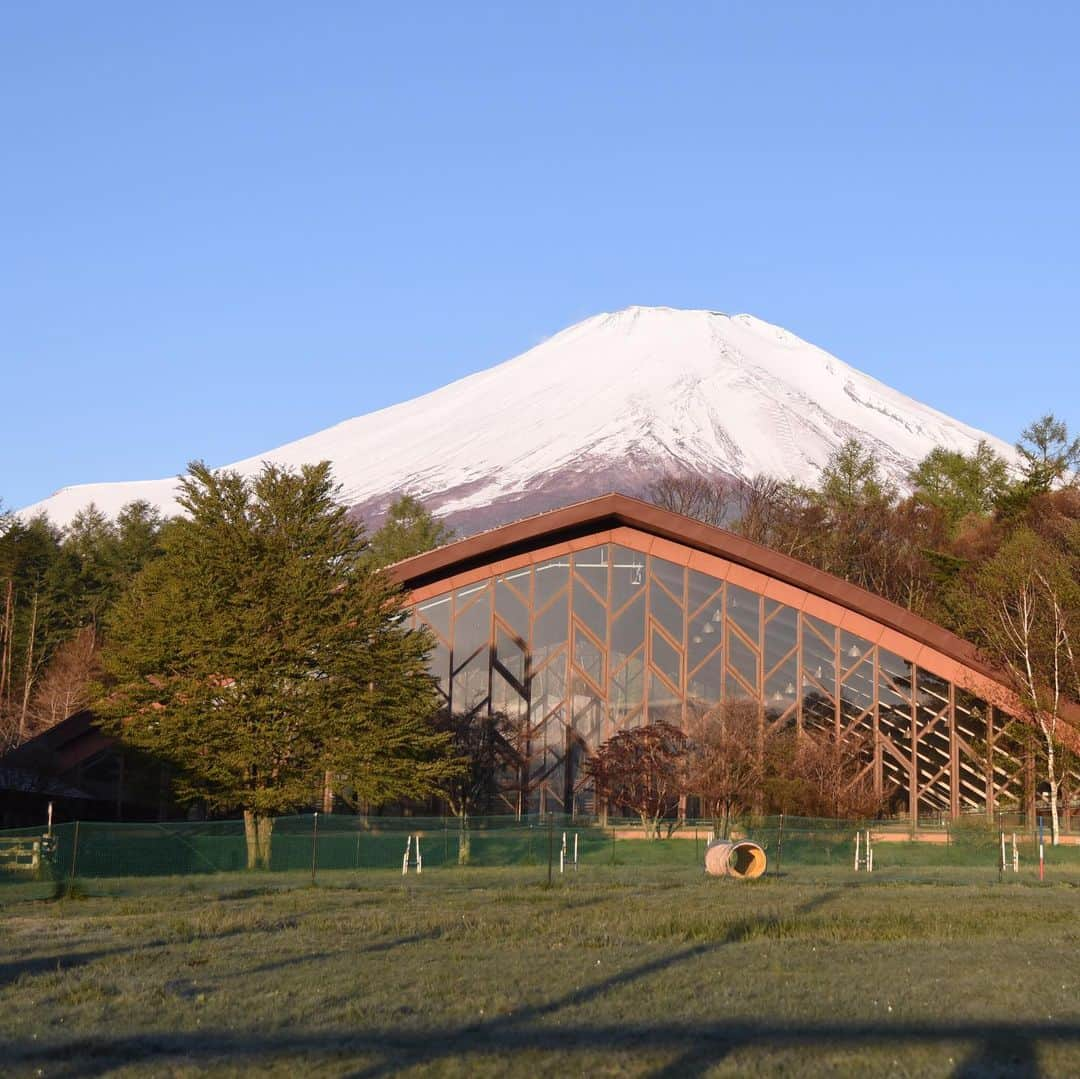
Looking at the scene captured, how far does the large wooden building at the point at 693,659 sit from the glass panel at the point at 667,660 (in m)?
0.05

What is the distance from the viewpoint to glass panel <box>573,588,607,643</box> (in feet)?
158

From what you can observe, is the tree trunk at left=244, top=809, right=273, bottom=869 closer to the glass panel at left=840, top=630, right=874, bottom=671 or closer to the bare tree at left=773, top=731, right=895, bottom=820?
the bare tree at left=773, top=731, right=895, bottom=820

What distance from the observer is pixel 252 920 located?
2061 cm

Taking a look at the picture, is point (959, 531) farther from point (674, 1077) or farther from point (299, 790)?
point (674, 1077)

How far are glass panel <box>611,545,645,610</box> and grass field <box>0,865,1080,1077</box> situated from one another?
77.4 feet

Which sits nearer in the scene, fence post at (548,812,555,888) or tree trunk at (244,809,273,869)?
fence post at (548,812,555,888)

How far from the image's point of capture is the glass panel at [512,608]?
4859 centimetres

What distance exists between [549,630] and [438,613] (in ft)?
12.2

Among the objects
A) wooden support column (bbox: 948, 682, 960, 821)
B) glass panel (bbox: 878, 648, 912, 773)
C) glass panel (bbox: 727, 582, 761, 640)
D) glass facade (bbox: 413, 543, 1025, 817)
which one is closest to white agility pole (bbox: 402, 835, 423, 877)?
glass facade (bbox: 413, 543, 1025, 817)

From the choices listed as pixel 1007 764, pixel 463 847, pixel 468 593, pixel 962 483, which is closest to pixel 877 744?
pixel 1007 764

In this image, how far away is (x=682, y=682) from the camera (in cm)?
4762

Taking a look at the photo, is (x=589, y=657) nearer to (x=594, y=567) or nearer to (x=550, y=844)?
(x=594, y=567)

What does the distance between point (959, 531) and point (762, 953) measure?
239 ft

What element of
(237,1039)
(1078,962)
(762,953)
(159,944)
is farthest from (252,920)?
(1078,962)
